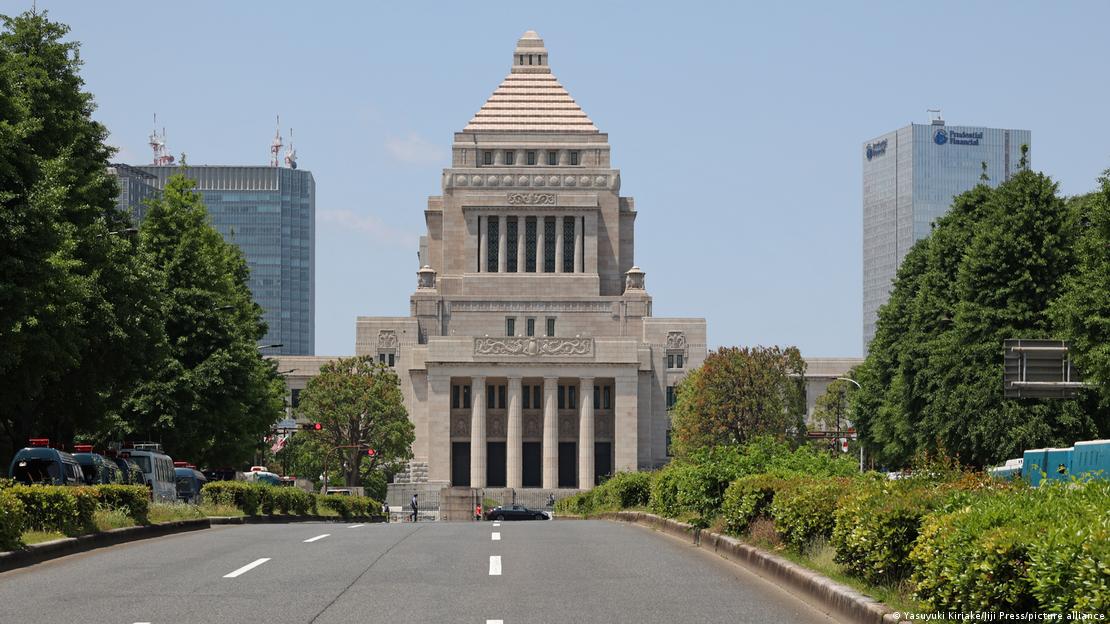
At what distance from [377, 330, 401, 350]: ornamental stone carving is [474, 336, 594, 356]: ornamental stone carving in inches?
515

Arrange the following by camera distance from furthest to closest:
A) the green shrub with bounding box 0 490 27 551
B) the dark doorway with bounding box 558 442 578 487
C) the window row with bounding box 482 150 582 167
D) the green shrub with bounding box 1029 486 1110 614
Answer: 1. the window row with bounding box 482 150 582 167
2. the dark doorway with bounding box 558 442 578 487
3. the green shrub with bounding box 0 490 27 551
4. the green shrub with bounding box 1029 486 1110 614

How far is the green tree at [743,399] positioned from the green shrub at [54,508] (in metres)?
68.0

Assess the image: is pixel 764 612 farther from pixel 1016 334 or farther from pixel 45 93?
pixel 1016 334

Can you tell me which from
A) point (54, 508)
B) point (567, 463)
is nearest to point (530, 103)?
point (567, 463)

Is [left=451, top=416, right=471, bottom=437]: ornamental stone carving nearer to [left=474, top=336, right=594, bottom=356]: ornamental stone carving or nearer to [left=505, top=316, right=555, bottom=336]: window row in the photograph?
A: [left=474, top=336, right=594, bottom=356]: ornamental stone carving

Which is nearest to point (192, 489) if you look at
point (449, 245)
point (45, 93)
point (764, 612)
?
point (45, 93)

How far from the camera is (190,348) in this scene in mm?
59000

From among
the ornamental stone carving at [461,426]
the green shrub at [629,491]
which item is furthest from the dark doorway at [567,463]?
the green shrub at [629,491]

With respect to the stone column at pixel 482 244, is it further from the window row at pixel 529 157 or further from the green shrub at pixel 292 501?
the green shrub at pixel 292 501

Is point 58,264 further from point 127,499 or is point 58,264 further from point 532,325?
point 532,325

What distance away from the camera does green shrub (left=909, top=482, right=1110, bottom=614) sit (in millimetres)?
9648

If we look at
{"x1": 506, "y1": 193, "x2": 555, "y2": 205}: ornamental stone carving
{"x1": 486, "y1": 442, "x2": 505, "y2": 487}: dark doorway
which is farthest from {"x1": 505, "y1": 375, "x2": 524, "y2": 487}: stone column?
{"x1": 506, "y1": 193, "x2": 555, "y2": 205}: ornamental stone carving

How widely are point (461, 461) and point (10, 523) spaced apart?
95162 millimetres

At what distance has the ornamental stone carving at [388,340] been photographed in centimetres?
12406
